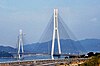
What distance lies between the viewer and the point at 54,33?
74188mm

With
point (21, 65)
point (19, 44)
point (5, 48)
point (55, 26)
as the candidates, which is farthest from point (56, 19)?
point (5, 48)

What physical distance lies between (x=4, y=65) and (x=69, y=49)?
62.5 m

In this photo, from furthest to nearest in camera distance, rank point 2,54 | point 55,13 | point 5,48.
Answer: point 5,48 < point 2,54 < point 55,13

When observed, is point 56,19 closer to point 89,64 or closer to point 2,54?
point 89,64

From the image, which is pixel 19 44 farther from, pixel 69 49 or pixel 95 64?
pixel 95 64

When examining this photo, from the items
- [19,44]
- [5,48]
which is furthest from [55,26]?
[5,48]

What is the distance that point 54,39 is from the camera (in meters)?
73.1

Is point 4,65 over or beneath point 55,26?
beneath

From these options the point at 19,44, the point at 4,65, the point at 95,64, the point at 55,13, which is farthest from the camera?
the point at 19,44

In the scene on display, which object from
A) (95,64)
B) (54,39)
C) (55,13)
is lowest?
(95,64)

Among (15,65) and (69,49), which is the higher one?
(69,49)

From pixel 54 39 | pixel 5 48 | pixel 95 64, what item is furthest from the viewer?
pixel 5 48

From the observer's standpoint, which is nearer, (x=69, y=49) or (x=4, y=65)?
(x=4, y=65)

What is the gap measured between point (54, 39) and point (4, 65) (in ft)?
63.2
